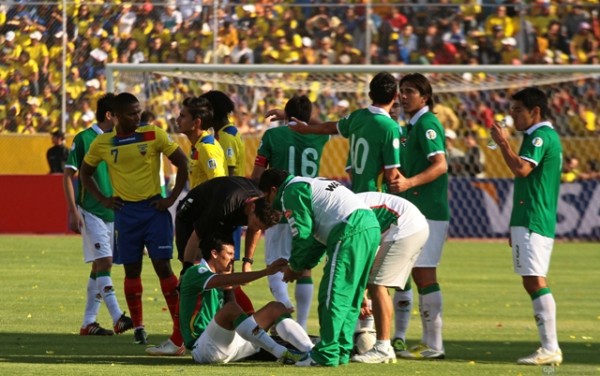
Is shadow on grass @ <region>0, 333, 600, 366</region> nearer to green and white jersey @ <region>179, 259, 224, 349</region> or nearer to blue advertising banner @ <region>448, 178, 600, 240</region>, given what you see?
green and white jersey @ <region>179, 259, 224, 349</region>

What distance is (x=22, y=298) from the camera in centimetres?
1408

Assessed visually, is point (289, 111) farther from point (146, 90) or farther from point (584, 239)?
point (584, 239)

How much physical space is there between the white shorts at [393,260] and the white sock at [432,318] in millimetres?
618

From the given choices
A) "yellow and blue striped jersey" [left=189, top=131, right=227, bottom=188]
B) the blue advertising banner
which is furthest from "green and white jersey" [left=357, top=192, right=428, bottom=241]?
the blue advertising banner

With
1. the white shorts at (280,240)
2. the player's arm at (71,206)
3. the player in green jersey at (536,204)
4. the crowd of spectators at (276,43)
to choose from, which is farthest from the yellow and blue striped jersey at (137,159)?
the crowd of spectators at (276,43)

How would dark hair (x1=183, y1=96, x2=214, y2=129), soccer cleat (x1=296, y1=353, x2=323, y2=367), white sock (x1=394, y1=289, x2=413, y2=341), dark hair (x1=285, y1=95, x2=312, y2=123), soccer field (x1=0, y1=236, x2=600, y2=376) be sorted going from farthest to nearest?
dark hair (x1=285, y1=95, x2=312, y2=123) → dark hair (x1=183, y1=96, x2=214, y2=129) → white sock (x1=394, y1=289, x2=413, y2=341) → soccer field (x1=0, y1=236, x2=600, y2=376) → soccer cleat (x1=296, y1=353, x2=323, y2=367)

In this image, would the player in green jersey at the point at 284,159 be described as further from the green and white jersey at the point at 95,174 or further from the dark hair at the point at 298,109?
the green and white jersey at the point at 95,174

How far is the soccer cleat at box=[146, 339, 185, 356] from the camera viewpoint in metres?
9.96

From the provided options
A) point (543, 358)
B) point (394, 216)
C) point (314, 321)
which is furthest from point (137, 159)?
point (543, 358)

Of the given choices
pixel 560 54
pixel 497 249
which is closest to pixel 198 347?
pixel 497 249

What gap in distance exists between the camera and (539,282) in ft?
32.2

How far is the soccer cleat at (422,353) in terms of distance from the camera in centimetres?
1000

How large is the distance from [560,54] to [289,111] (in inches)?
670

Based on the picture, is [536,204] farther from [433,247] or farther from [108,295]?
[108,295]
